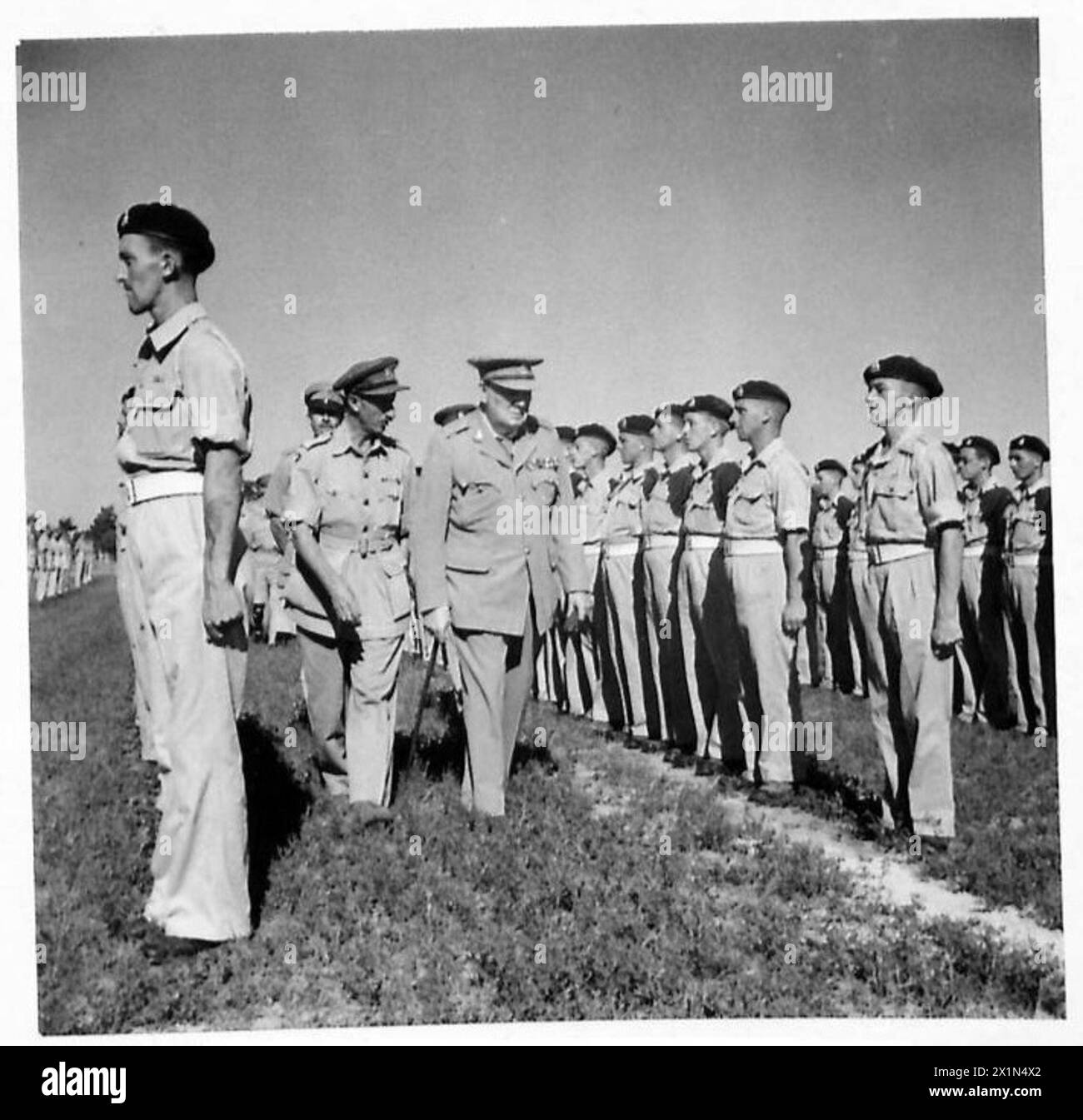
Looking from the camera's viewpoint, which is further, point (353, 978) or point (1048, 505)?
point (1048, 505)

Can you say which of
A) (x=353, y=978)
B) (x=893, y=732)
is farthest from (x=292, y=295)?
(x=893, y=732)

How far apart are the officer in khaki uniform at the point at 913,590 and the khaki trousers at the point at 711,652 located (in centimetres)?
70

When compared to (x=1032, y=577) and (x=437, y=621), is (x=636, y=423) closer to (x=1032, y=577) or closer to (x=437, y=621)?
(x=437, y=621)

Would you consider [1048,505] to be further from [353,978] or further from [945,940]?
[353,978]

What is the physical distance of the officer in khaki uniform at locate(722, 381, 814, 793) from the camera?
4934 mm

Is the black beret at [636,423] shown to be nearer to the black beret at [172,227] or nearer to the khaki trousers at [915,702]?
the khaki trousers at [915,702]

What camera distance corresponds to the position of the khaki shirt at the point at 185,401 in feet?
12.9

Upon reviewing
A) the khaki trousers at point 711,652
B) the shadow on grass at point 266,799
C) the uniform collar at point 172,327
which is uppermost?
the uniform collar at point 172,327

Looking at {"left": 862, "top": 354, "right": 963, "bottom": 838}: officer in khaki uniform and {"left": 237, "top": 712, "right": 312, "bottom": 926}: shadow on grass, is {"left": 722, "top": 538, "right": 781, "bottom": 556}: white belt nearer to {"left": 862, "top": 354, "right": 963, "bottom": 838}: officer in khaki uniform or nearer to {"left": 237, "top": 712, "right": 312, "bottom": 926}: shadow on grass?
{"left": 862, "top": 354, "right": 963, "bottom": 838}: officer in khaki uniform

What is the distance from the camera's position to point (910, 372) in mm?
4738

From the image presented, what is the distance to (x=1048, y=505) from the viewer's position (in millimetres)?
4676

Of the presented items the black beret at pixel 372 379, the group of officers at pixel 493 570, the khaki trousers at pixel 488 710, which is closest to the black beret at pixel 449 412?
the group of officers at pixel 493 570

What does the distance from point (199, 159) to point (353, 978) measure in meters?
2.91

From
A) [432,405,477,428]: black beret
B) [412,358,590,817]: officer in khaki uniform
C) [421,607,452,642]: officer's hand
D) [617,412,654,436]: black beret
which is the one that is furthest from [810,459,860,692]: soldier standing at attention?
[421,607,452,642]: officer's hand
